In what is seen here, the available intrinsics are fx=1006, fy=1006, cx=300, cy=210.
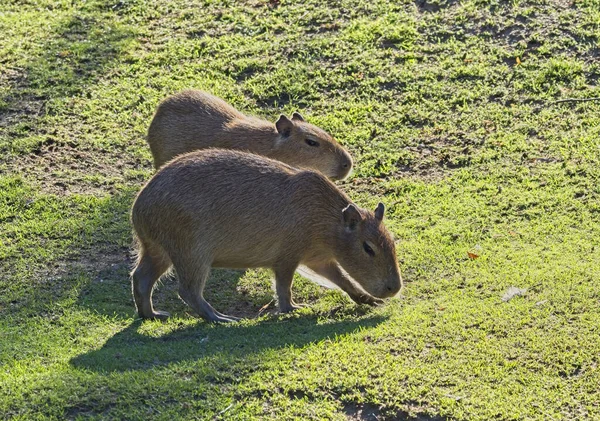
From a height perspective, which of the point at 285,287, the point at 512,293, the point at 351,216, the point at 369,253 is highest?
the point at 351,216

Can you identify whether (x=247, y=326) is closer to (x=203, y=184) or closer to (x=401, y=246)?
(x=203, y=184)

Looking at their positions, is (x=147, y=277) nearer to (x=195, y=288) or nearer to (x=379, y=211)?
(x=195, y=288)

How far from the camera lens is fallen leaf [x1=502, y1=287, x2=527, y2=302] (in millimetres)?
6117

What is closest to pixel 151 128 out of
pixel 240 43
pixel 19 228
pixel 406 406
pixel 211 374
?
pixel 19 228

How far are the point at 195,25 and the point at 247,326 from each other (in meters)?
5.34

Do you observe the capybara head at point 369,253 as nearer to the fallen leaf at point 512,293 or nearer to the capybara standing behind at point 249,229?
the capybara standing behind at point 249,229

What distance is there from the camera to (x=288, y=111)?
921 cm

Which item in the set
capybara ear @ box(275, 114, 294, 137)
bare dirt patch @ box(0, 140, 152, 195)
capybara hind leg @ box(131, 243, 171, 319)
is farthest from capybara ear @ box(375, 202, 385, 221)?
bare dirt patch @ box(0, 140, 152, 195)

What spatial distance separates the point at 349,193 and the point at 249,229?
1792mm

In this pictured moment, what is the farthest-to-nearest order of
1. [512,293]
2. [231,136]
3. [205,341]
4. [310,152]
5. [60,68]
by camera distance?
[60,68], [310,152], [231,136], [512,293], [205,341]

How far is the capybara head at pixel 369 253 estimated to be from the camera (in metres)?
6.35

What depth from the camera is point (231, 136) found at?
7.88 metres

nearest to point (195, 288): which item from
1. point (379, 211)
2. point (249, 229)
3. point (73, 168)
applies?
point (249, 229)

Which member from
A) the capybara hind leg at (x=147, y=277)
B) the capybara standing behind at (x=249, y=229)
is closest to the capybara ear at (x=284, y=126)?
the capybara standing behind at (x=249, y=229)
